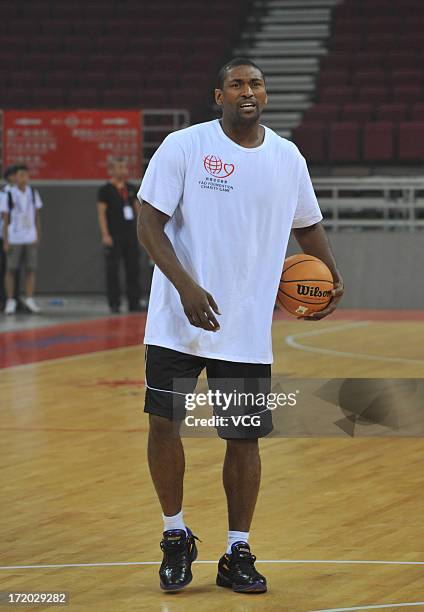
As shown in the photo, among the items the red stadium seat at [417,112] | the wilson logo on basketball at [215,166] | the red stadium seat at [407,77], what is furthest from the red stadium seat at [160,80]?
the wilson logo on basketball at [215,166]

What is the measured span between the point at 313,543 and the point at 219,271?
4.23 feet

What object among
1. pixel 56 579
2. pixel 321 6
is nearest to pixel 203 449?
pixel 56 579

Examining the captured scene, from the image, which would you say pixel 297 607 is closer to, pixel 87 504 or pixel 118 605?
pixel 118 605

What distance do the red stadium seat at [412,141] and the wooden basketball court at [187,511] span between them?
907cm

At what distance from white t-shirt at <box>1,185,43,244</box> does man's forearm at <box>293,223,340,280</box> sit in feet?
38.6

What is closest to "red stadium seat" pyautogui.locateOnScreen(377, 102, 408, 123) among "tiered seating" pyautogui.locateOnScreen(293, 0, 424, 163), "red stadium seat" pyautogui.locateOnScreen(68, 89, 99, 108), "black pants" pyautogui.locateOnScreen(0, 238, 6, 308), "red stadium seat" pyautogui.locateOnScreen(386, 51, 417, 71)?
"tiered seating" pyautogui.locateOnScreen(293, 0, 424, 163)

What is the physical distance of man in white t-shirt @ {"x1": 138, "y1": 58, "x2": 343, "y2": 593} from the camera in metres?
4.80

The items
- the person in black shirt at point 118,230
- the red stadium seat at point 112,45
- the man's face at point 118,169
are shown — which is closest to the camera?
the man's face at point 118,169

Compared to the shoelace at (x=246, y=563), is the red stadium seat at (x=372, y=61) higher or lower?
higher

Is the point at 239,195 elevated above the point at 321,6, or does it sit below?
below

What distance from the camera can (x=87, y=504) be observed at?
6320 millimetres

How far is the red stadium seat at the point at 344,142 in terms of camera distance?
1964cm

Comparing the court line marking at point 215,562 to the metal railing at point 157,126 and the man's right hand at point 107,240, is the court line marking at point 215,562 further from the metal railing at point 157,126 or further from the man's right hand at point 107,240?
the metal railing at point 157,126

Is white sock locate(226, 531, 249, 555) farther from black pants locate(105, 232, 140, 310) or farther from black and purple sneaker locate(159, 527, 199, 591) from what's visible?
black pants locate(105, 232, 140, 310)
